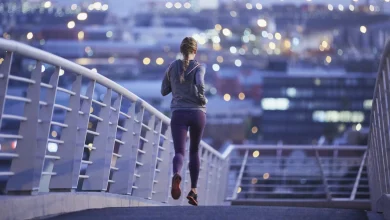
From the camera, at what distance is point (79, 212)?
7000 millimetres

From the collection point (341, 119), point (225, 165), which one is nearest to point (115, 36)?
point (341, 119)

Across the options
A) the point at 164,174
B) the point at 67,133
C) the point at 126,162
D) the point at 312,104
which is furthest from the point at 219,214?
the point at 312,104

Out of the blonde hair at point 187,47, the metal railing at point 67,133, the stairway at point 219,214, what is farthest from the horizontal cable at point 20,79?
the blonde hair at point 187,47

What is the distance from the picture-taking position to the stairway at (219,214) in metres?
6.59

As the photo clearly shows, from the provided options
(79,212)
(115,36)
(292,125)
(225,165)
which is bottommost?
(79,212)

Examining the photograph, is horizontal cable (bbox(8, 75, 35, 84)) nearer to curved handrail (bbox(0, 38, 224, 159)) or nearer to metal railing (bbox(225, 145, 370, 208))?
curved handrail (bbox(0, 38, 224, 159))

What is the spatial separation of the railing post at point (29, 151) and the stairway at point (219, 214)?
0.79 feet

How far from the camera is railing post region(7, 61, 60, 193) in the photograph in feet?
21.1

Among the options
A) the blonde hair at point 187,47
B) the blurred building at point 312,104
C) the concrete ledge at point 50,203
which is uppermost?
the blurred building at point 312,104

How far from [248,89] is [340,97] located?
2398 cm

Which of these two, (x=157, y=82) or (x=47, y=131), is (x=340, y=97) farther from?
(x=47, y=131)

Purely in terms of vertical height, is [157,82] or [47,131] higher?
[157,82]

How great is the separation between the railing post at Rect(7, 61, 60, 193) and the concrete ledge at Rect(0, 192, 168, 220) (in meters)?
0.11

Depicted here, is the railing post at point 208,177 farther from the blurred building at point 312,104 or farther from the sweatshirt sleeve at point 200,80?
the blurred building at point 312,104
